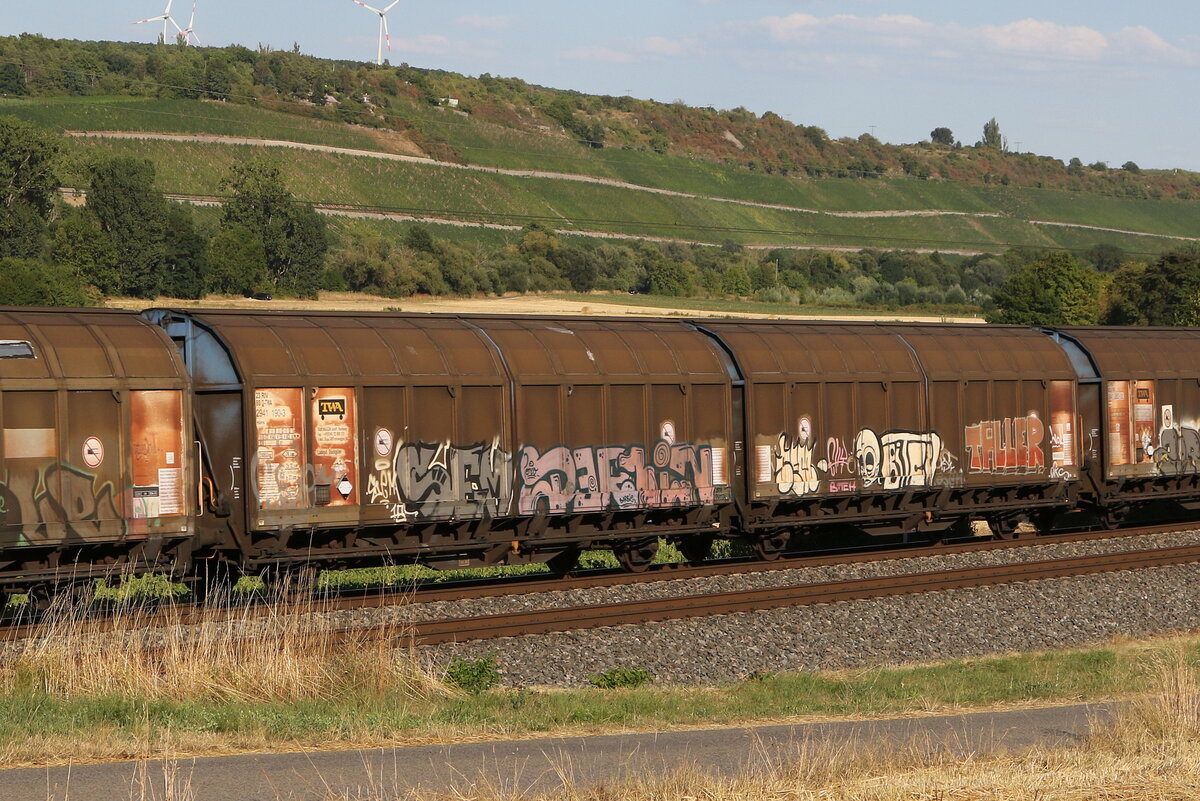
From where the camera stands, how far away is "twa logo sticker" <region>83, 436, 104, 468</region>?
16.0 m

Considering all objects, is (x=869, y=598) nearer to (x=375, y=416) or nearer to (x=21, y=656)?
(x=375, y=416)

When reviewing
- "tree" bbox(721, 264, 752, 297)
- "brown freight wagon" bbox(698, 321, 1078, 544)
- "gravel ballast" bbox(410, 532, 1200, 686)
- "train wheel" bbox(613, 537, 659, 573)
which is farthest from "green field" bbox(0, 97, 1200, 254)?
"gravel ballast" bbox(410, 532, 1200, 686)

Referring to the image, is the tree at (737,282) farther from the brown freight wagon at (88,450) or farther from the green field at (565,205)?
the brown freight wagon at (88,450)

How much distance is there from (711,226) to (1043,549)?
12706cm

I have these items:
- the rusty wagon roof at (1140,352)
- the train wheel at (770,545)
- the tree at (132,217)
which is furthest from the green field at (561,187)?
the train wheel at (770,545)

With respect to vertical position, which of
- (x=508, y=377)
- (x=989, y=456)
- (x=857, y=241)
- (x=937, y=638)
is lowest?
(x=937, y=638)

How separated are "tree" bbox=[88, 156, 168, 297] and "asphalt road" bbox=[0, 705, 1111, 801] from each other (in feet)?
221

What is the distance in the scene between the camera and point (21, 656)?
1257 cm

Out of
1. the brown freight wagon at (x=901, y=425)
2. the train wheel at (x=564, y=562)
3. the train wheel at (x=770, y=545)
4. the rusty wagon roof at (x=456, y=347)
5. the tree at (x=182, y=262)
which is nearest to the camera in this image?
the rusty wagon roof at (x=456, y=347)

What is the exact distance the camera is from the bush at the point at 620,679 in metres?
14.5

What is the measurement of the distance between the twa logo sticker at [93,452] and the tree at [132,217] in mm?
59706

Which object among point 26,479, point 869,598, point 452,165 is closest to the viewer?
point 26,479

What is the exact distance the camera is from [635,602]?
58.6 ft

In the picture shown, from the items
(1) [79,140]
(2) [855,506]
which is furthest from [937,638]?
(1) [79,140]
